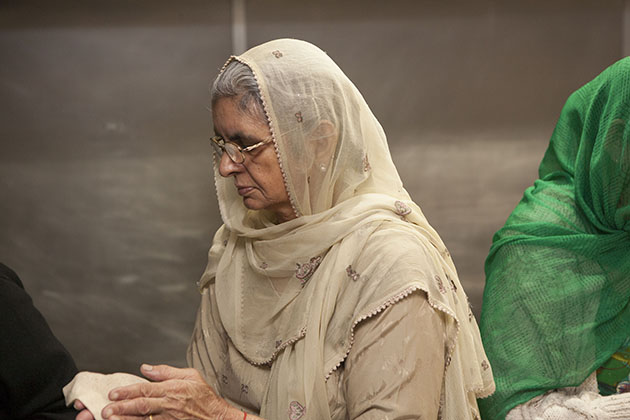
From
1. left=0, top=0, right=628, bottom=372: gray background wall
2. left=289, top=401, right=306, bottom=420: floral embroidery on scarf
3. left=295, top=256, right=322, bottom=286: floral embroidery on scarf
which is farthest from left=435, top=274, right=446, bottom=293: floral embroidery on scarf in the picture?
left=0, top=0, right=628, bottom=372: gray background wall

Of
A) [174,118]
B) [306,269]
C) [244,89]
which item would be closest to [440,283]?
[306,269]

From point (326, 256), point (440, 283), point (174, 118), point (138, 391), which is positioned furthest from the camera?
point (174, 118)

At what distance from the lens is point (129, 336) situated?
3213mm

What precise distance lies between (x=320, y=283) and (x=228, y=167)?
1.17ft

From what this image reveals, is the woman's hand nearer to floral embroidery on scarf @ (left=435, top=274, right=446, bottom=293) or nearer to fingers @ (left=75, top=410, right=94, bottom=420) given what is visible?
fingers @ (left=75, top=410, right=94, bottom=420)

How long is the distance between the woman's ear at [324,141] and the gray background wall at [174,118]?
4.88 feet

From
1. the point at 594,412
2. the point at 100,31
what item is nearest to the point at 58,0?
the point at 100,31

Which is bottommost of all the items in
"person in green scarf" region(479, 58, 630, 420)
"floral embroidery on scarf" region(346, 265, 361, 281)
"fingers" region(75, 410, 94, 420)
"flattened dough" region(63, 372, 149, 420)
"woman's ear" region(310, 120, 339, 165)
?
"person in green scarf" region(479, 58, 630, 420)

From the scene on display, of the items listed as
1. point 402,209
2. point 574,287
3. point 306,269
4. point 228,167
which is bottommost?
point 574,287

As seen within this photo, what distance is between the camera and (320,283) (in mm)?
1674

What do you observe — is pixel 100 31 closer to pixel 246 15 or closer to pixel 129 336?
pixel 246 15

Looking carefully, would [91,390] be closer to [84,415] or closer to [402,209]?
[84,415]

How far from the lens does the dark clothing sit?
4.44 feet

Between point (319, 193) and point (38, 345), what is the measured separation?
0.71m
